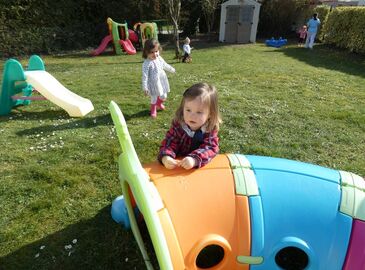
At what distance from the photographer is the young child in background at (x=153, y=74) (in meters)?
6.27

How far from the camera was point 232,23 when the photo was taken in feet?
70.6

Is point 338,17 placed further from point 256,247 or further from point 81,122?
point 256,247

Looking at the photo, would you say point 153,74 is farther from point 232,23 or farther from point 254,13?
point 254,13

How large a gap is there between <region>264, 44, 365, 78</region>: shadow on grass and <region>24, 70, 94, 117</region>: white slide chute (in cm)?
898

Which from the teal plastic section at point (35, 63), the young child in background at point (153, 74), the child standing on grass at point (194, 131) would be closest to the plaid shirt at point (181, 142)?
the child standing on grass at point (194, 131)

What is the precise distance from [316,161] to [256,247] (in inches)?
117

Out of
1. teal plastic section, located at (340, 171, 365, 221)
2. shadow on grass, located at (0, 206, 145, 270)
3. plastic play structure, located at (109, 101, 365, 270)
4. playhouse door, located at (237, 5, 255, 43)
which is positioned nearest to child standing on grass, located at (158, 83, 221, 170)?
plastic play structure, located at (109, 101, 365, 270)

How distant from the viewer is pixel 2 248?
334cm

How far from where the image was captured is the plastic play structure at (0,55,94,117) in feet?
22.1

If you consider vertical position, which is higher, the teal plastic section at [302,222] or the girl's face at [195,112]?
the girl's face at [195,112]

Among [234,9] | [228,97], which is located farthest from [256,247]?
[234,9]

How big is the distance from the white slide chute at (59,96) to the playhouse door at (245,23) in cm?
1653

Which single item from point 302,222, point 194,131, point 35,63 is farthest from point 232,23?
point 302,222

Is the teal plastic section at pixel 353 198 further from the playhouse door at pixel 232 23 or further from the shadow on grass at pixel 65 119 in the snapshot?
the playhouse door at pixel 232 23
